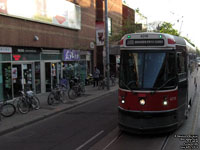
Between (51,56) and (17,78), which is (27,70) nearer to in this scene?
(17,78)

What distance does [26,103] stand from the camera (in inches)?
466

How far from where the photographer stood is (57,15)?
1903cm

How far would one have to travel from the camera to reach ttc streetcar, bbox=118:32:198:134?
6.89 meters

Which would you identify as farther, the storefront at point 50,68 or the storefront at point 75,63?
the storefront at point 75,63

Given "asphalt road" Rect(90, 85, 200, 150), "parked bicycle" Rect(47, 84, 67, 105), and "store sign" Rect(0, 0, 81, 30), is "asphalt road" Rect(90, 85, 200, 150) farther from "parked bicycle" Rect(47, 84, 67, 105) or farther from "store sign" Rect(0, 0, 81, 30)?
"store sign" Rect(0, 0, 81, 30)

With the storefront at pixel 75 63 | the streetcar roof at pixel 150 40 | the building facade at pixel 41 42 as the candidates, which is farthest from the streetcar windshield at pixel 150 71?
the storefront at pixel 75 63

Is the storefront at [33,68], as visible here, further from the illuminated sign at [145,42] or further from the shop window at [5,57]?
the illuminated sign at [145,42]

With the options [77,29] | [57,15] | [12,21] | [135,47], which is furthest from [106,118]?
[77,29]

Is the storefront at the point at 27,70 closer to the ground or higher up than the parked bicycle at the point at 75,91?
higher up

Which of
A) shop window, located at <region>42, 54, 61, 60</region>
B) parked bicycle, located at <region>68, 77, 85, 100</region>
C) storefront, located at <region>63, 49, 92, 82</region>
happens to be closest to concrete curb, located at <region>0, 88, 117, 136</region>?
parked bicycle, located at <region>68, 77, 85, 100</region>

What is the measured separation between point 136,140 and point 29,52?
1180cm

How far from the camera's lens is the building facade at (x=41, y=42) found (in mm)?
14680

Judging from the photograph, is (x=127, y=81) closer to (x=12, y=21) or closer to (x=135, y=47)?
(x=135, y=47)

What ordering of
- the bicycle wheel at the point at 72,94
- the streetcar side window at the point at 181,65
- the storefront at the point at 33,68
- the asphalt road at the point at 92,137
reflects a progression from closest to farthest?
the asphalt road at the point at 92,137 → the streetcar side window at the point at 181,65 → the storefront at the point at 33,68 → the bicycle wheel at the point at 72,94
